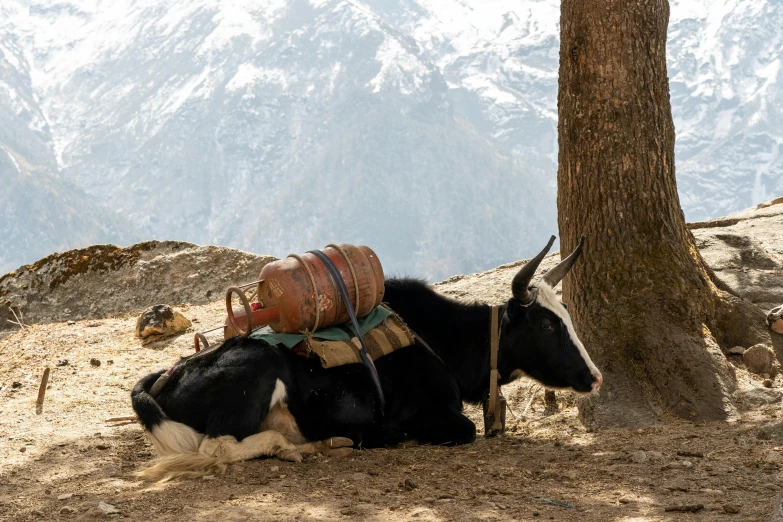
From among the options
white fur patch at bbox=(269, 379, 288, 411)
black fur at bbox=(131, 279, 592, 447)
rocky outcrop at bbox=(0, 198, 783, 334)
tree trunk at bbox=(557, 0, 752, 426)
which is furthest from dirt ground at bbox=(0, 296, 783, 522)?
rocky outcrop at bbox=(0, 198, 783, 334)

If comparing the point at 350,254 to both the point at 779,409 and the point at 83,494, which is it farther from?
the point at 779,409

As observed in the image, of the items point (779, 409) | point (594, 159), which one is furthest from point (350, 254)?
point (779, 409)

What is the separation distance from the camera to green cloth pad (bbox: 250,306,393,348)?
5.05 meters

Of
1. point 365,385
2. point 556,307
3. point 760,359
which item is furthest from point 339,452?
point 760,359

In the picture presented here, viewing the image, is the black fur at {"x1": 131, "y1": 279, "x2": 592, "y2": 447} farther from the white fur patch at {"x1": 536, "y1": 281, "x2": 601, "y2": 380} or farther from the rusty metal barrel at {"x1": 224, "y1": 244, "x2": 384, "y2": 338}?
the rusty metal barrel at {"x1": 224, "y1": 244, "x2": 384, "y2": 338}

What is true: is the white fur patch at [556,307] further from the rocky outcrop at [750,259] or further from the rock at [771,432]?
the rocky outcrop at [750,259]

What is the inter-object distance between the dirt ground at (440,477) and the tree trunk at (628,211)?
0.47m

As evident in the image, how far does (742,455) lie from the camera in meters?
4.34

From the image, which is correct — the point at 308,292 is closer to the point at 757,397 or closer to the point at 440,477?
the point at 440,477

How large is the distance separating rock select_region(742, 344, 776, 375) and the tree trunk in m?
0.35

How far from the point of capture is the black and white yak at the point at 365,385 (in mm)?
4719

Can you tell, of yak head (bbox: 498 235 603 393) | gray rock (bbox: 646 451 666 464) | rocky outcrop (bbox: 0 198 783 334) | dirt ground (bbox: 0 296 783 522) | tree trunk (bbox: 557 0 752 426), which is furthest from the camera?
rocky outcrop (bbox: 0 198 783 334)

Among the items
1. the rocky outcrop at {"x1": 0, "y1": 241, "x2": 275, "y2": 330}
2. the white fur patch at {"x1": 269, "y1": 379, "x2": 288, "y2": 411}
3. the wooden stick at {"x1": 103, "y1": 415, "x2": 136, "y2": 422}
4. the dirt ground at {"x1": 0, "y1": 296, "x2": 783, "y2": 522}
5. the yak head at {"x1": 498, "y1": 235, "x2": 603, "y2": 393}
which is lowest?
the dirt ground at {"x1": 0, "y1": 296, "x2": 783, "y2": 522}

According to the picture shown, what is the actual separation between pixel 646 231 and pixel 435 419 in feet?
6.58
